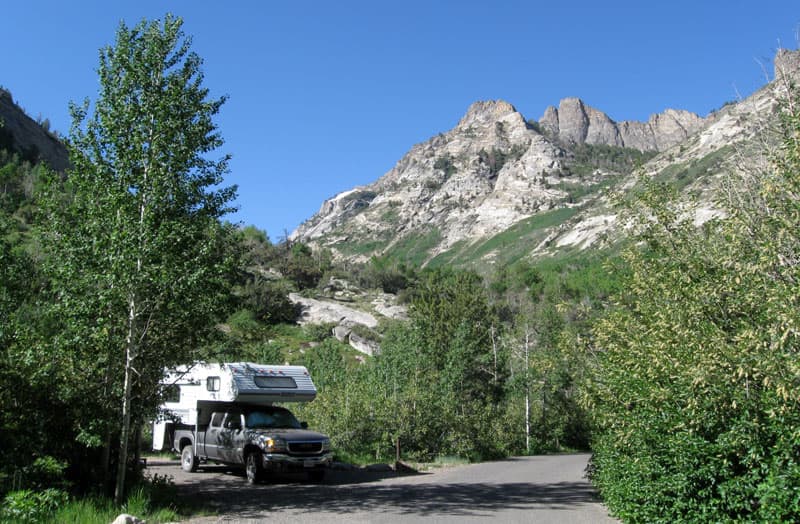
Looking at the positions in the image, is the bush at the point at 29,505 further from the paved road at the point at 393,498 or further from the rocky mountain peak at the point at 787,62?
the rocky mountain peak at the point at 787,62

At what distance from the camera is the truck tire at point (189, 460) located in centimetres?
1753

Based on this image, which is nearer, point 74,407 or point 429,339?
point 74,407

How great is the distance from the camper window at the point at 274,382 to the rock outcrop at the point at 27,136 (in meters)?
70.7

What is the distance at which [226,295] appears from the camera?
11547 mm

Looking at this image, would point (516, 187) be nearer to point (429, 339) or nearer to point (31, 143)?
point (31, 143)

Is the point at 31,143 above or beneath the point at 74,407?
above

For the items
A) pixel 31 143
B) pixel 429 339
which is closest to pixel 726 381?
pixel 429 339

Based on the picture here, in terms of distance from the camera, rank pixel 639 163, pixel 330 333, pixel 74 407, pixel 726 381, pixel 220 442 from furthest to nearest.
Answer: pixel 330 333 < pixel 220 442 < pixel 639 163 < pixel 74 407 < pixel 726 381

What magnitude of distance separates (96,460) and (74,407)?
127cm

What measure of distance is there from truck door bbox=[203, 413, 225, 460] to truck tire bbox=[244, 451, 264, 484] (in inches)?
60.7

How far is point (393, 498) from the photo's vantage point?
1345cm

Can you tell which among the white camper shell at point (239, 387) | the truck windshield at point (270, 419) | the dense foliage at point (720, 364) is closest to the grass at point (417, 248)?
the white camper shell at point (239, 387)

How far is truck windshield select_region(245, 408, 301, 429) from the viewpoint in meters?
16.4

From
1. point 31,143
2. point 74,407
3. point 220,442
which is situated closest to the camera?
point 74,407
